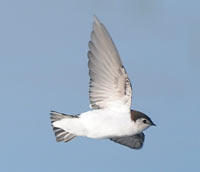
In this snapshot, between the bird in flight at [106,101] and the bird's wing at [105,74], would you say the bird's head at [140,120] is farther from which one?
the bird's wing at [105,74]

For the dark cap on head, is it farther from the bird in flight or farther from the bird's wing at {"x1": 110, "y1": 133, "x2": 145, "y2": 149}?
the bird's wing at {"x1": 110, "y1": 133, "x2": 145, "y2": 149}

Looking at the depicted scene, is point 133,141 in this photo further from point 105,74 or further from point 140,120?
point 105,74

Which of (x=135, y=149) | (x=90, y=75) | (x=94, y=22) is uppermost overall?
(x=94, y=22)

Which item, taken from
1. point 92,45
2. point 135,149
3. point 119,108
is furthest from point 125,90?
point 135,149

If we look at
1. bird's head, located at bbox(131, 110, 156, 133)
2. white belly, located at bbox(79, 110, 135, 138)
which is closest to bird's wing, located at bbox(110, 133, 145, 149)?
bird's head, located at bbox(131, 110, 156, 133)

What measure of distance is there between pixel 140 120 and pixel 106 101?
0.75 metres

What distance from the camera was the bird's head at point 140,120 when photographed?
451 inches

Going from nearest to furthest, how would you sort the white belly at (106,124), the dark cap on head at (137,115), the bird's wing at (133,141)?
the white belly at (106,124) → the dark cap on head at (137,115) → the bird's wing at (133,141)

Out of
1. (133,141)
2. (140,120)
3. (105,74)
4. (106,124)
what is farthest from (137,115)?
(133,141)

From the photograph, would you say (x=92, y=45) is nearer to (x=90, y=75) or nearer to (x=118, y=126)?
(x=90, y=75)

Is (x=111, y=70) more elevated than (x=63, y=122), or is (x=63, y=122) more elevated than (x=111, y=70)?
(x=111, y=70)

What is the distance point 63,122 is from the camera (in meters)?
11.7

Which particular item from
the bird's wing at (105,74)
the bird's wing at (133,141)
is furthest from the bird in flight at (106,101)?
the bird's wing at (133,141)

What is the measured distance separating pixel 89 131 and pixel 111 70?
1203 mm
